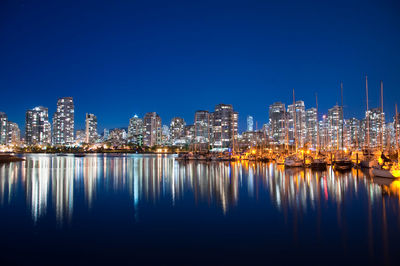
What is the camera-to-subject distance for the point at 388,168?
36.2m

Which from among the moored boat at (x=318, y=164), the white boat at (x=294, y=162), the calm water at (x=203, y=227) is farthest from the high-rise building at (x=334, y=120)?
the calm water at (x=203, y=227)

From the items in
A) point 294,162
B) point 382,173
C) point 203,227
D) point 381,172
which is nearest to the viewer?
point 203,227

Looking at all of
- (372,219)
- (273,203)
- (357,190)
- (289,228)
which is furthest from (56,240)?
(357,190)

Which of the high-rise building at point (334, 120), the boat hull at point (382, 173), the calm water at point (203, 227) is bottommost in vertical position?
the calm water at point (203, 227)

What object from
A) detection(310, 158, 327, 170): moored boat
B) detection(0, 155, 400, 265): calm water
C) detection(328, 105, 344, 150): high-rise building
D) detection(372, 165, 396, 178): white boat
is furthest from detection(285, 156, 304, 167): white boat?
detection(0, 155, 400, 265): calm water

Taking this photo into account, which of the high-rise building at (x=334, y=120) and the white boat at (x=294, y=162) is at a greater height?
the high-rise building at (x=334, y=120)

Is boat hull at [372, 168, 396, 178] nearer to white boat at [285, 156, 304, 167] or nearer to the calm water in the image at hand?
the calm water

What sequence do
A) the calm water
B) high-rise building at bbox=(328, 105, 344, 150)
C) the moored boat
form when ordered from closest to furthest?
the calm water → the moored boat → high-rise building at bbox=(328, 105, 344, 150)

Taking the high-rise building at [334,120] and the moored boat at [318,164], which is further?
the high-rise building at [334,120]

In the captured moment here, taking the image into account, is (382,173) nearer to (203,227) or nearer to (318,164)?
(318,164)

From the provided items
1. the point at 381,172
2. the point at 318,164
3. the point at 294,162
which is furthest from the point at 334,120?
the point at 381,172

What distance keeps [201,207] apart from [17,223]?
1149 cm

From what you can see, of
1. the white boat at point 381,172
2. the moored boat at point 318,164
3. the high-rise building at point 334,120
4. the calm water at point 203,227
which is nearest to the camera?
the calm water at point 203,227

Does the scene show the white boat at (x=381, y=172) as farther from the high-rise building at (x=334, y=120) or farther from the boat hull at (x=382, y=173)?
the high-rise building at (x=334, y=120)
